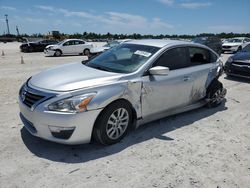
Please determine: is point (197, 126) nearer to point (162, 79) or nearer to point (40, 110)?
point (162, 79)

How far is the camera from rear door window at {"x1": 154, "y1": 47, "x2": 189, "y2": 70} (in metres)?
4.08

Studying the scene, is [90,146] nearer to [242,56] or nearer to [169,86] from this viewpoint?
[169,86]

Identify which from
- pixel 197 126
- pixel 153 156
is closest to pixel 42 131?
pixel 153 156

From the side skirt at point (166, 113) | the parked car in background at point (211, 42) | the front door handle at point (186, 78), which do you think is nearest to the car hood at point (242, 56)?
the side skirt at point (166, 113)

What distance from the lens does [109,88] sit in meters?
3.31

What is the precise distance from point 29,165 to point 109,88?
1.48 m

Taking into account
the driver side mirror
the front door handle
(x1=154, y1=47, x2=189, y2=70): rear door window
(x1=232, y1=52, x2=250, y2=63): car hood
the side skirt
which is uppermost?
(x1=154, y1=47, x2=189, y2=70): rear door window

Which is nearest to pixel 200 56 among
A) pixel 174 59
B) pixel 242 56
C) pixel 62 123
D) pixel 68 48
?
pixel 174 59

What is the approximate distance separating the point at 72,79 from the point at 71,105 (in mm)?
523

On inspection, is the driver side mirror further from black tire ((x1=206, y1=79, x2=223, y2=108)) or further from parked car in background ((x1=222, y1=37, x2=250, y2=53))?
parked car in background ((x1=222, y1=37, x2=250, y2=53))

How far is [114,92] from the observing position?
333cm

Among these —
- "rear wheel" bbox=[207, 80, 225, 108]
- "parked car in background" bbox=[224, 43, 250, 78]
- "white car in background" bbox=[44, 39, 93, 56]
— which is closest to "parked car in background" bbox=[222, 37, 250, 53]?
"white car in background" bbox=[44, 39, 93, 56]

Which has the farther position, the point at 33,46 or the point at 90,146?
the point at 33,46

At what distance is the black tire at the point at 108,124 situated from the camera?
3.29 meters
